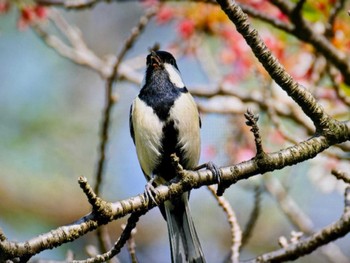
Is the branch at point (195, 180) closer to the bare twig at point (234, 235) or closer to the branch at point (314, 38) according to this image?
the bare twig at point (234, 235)

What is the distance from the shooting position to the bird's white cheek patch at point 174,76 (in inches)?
139

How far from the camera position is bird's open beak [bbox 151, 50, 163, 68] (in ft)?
11.9

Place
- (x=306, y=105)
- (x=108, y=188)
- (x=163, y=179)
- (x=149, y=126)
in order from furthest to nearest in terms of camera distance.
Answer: (x=108, y=188)
(x=163, y=179)
(x=149, y=126)
(x=306, y=105)

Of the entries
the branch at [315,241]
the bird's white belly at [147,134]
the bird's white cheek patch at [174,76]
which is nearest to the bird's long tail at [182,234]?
the bird's white belly at [147,134]

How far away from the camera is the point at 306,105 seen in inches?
92.0

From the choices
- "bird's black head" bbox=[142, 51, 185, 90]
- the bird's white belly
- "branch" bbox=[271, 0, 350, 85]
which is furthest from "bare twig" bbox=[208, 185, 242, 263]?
"branch" bbox=[271, 0, 350, 85]

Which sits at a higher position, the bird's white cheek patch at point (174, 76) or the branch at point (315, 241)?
the bird's white cheek patch at point (174, 76)

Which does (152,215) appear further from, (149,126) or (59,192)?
(149,126)

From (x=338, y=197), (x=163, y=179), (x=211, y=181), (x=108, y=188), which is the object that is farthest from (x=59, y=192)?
(x=211, y=181)

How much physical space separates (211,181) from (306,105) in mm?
464

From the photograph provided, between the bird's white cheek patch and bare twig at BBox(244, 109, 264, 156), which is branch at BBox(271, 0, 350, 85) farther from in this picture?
bare twig at BBox(244, 109, 264, 156)

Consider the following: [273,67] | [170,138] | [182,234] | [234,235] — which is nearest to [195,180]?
[234,235]

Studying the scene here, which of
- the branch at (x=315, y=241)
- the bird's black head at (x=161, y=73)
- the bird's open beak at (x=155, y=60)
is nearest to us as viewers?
the branch at (x=315, y=241)

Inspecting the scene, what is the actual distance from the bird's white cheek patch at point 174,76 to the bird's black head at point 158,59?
0.13 ft
